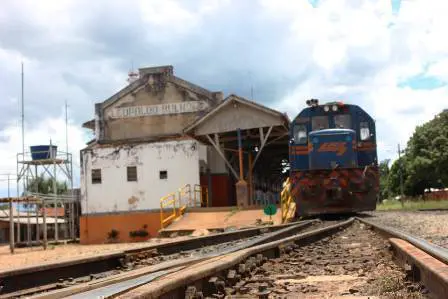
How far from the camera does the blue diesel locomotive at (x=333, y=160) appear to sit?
16281 millimetres

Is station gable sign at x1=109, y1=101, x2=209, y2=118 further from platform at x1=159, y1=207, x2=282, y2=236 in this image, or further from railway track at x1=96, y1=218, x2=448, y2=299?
railway track at x1=96, y1=218, x2=448, y2=299

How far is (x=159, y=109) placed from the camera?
3556 cm

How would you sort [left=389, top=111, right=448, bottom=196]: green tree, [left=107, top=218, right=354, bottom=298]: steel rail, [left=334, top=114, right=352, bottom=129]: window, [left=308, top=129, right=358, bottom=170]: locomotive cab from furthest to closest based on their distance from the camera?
[left=389, top=111, right=448, bottom=196]: green tree
[left=334, top=114, right=352, bottom=129]: window
[left=308, top=129, right=358, bottom=170]: locomotive cab
[left=107, top=218, right=354, bottom=298]: steel rail

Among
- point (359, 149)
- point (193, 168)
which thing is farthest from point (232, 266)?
point (193, 168)

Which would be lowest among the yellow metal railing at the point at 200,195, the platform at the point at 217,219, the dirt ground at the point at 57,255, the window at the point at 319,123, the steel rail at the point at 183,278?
the dirt ground at the point at 57,255

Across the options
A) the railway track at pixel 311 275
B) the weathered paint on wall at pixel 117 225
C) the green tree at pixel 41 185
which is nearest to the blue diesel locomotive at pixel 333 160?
the railway track at pixel 311 275

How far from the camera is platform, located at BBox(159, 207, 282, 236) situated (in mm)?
19984

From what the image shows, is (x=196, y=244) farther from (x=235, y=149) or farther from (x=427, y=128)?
(x=427, y=128)

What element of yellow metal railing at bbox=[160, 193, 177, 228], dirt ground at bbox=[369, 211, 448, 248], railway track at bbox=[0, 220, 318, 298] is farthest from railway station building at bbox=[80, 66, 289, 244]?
railway track at bbox=[0, 220, 318, 298]

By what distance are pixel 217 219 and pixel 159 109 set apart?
15.0m

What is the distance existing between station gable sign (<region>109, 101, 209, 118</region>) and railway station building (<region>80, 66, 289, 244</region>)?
0.07 meters

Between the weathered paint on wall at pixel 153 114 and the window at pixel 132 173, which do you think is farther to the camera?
the weathered paint on wall at pixel 153 114

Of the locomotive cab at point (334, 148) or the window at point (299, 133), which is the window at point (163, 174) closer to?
the window at point (299, 133)

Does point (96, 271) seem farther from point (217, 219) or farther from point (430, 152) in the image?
point (430, 152)
